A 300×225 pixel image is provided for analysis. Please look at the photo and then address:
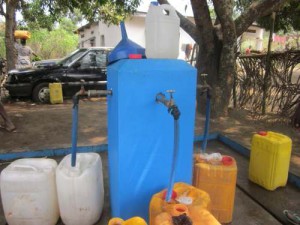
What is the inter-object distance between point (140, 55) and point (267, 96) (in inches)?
199

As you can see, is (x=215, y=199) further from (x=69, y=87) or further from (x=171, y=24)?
(x=69, y=87)

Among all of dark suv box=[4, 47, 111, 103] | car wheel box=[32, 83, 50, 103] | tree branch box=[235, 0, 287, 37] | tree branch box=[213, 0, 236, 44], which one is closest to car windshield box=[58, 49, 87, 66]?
dark suv box=[4, 47, 111, 103]

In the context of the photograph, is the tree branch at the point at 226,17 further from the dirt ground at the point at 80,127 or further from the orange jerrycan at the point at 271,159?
the orange jerrycan at the point at 271,159

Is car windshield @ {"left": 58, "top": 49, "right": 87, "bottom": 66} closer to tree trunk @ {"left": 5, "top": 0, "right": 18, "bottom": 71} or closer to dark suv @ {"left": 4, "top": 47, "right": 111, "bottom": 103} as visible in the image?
dark suv @ {"left": 4, "top": 47, "right": 111, "bottom": 103}

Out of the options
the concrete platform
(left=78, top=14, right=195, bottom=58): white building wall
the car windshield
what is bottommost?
the concrete platform

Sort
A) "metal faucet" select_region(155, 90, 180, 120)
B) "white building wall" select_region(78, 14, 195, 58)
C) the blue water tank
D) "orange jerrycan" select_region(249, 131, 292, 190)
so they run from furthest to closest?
"white building wall" select_region(78, 14, 195, 58) < "orange jerrycan" select_region(249, 131, 292, 190) < the blue water tank < "metal faucet" select_region(155, 90, 180, 120)

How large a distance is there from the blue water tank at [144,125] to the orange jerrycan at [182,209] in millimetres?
259

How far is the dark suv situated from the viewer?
7656mm

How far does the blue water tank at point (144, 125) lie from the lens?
6.16 feet

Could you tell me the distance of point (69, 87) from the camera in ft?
26.7

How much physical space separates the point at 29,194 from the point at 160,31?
5.53ft

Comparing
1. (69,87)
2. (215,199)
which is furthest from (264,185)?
(69,87)

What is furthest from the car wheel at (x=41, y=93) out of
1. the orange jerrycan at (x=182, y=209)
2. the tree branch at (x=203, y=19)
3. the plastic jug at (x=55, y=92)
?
the orange jerrycan at (x=182, y=209)

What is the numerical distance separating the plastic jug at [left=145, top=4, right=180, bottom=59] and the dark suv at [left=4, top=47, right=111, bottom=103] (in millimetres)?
5482
